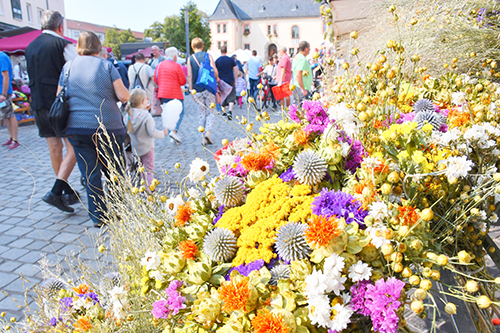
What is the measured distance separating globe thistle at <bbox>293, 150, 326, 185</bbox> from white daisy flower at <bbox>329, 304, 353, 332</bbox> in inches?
19.1

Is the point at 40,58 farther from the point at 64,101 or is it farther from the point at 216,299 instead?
the point at 216,299

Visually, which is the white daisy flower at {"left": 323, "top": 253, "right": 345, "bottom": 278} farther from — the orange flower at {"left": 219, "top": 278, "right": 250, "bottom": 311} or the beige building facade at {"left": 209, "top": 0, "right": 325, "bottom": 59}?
the beige building facade at {"left": 209, "top": 0, "right": 325, "bottom": 59}

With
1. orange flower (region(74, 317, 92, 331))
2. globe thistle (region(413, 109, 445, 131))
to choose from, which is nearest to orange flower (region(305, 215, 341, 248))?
globe thistle (region(413, 109, 445, 131))

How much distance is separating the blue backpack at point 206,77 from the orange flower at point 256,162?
19.8ft

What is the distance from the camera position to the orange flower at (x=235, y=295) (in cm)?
98

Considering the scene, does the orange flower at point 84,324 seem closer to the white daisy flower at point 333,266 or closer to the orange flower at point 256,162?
the orange flower at point 256,162

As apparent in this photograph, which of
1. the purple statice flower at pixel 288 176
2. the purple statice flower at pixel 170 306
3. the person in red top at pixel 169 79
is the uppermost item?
the person in red top at pixel 169 79

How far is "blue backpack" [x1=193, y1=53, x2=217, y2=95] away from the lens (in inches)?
286

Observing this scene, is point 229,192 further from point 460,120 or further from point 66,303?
point 460,120

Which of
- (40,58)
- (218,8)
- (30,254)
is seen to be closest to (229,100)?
(40,58)

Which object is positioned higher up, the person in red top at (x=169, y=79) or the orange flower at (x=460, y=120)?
the person in red top at (x=169, y=79)

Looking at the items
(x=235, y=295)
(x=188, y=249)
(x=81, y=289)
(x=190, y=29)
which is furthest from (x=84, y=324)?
(x=190, y=29)

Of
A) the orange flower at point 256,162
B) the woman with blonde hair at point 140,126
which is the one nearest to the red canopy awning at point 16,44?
the woman with blonde hair at point 140,126

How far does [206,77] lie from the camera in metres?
7.26
